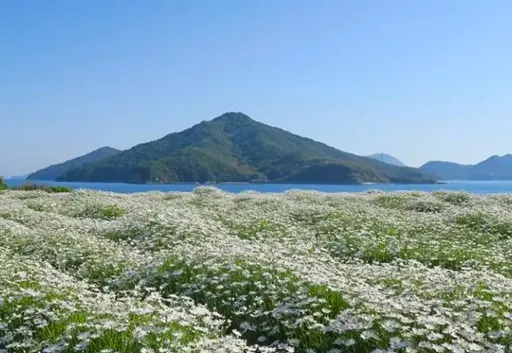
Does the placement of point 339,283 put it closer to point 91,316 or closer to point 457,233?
point 91,316

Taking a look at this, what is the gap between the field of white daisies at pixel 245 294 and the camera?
6.52m

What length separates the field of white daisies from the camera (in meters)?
6.52

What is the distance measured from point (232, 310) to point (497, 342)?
3.68 metres

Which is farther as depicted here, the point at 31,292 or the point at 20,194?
the point at 20,194

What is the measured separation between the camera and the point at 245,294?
29.4 ft

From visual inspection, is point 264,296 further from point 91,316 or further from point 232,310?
point 91,316

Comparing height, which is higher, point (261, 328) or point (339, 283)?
point (339, 283)

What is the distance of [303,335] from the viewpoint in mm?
7203

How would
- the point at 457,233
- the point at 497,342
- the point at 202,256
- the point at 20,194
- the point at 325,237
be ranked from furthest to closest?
1. the point at 20,194
2. the point at 457,233
3. the point at 325,237
4. the point at 202,256
5. the point at 497,342

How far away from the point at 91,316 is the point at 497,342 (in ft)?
16.2

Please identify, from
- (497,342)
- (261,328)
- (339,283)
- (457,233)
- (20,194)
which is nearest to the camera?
(497,342)

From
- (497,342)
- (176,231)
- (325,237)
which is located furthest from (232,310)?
(325,237)

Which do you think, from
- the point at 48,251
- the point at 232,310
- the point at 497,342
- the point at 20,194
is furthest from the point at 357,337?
the point at 20,194

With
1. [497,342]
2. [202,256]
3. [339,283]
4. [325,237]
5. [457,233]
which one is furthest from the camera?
[457,233]
